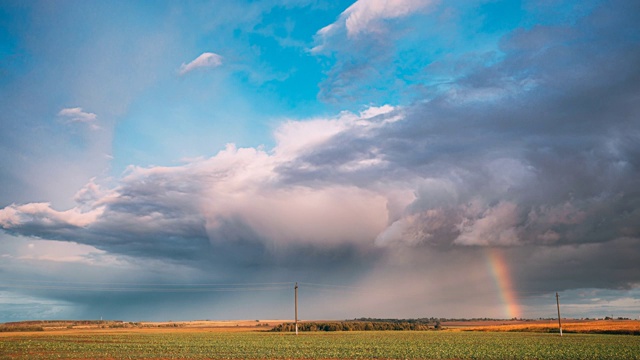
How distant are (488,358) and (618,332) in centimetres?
8821

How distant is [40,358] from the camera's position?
4800 cm

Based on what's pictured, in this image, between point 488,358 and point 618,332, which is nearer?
point 488,358

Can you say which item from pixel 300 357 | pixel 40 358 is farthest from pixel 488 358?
pixel 40 358

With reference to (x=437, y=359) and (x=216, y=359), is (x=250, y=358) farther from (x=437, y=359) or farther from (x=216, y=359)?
(x=437, y=359)

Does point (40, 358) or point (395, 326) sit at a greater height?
point (40, 358)

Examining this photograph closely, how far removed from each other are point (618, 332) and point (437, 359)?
92.5m

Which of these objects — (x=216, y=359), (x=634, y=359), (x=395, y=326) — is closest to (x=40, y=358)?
(x=216, y=359)

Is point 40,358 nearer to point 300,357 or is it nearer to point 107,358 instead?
point 107,358

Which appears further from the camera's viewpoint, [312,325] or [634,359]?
[312,325]

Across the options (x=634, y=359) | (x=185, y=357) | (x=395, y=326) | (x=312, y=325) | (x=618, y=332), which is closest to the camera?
(x=634, y=359)

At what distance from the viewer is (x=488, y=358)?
49219mm

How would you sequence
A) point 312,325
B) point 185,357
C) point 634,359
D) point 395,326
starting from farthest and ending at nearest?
point 395,326 < point 312,325 < point 185,357 < point 634,359

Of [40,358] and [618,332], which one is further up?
[40,358]

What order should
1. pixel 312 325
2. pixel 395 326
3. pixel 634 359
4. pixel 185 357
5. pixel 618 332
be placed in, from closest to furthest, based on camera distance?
pixel 634 359 → pixel 185 357 → pixel 618 332 → pixel 312 325 → pixel 395 326
